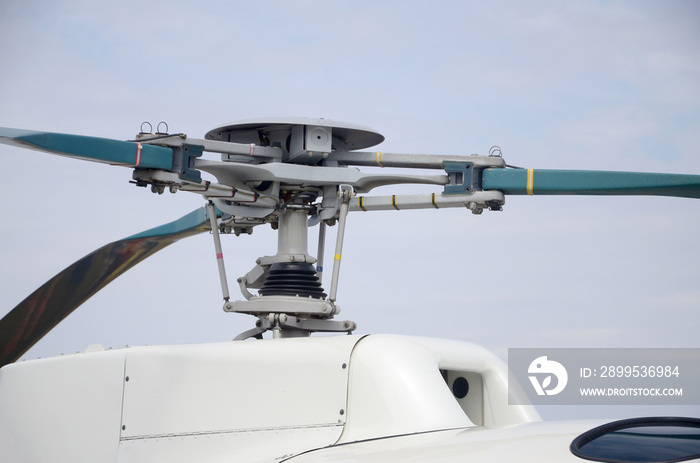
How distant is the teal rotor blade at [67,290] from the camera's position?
7898 millimetres

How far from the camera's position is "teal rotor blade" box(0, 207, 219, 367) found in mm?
7898

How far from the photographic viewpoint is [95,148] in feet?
19.3

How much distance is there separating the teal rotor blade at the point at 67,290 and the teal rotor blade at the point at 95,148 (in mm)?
2189

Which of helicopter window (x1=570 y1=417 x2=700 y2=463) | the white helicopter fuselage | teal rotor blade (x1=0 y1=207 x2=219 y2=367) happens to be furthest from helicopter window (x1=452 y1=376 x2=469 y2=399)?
teal rotor blade (x1=0 y1=207 x2=219 y2=367)

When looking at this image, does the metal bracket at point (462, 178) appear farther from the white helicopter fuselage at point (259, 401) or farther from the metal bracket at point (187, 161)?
the metal bracket at point (187, 161)

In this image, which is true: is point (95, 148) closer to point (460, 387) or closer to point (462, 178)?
point (462, 178)

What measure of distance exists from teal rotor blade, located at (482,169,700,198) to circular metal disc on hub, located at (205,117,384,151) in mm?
1008

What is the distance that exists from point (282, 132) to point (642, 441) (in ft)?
12.2

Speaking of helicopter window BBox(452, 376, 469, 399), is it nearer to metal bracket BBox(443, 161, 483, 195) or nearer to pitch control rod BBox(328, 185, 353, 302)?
pitch control rod BBox(328, 185, 353, 302)

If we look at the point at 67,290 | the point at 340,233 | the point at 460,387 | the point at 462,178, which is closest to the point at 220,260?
the point at 340,233

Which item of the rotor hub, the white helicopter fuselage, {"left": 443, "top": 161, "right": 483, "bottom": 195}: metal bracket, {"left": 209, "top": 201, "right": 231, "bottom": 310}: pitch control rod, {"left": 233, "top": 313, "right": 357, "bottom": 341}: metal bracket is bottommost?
the white helicopter fuselage

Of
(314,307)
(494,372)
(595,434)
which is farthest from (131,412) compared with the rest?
(595,434)

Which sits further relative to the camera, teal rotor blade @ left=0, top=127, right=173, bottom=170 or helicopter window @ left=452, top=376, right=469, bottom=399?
helicopter window @ left=452, top=376, right=469, bottom=399

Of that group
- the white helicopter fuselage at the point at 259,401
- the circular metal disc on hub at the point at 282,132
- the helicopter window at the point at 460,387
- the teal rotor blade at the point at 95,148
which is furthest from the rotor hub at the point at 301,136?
the helicopter window at the point at 460,387
